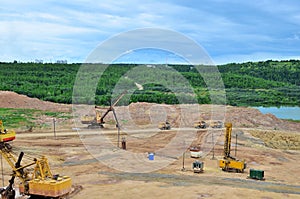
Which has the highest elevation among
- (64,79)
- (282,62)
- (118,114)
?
(282,62)

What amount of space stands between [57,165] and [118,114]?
117 feet

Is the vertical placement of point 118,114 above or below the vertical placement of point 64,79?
below

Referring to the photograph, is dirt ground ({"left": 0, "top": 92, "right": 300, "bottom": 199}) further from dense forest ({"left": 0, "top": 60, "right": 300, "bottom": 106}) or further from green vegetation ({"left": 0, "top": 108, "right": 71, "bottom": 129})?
dense forest ({"left": 0, "top": 60, "right": 300, "bottom": 106})

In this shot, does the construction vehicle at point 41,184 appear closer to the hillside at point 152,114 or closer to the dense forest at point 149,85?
the hillside at point 152,114

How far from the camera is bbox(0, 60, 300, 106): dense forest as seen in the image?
83.2 metres

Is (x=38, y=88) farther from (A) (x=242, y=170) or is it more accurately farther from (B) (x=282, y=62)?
(B) (x=282, y=62)

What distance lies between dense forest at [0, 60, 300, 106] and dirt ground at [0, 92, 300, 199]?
33.2ft

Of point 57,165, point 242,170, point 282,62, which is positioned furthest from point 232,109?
point 282,62

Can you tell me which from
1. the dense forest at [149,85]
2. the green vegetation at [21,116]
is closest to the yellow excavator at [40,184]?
the green vegetation at [21,116]

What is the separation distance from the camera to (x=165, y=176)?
32812mm

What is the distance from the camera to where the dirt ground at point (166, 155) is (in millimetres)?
29120

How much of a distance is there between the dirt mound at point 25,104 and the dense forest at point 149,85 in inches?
263

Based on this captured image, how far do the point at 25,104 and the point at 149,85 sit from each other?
93.5ft

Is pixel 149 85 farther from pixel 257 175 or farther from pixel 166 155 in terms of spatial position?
pixel 257 175
